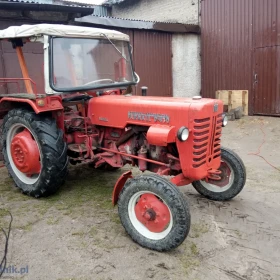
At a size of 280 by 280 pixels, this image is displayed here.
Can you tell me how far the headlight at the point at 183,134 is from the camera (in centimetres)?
281

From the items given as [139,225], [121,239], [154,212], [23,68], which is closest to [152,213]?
[154,212]

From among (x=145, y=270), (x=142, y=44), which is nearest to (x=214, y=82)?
(x=142, y=44)

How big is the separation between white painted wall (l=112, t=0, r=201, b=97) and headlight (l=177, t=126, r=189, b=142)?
711 centimetres

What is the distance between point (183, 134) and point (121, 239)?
1.19 m

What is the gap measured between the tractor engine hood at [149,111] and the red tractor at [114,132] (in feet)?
0.03

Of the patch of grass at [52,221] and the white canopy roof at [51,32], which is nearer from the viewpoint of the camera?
the patch of grass at [52,221]

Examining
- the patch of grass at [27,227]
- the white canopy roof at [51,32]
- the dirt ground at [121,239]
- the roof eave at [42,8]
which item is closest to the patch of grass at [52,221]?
the dirt ground at [121,239]

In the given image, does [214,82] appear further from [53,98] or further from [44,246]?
Result: [44,246]

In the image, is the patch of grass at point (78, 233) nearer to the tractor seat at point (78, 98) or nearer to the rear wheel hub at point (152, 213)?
the rear wheel hub at point (152, 213)

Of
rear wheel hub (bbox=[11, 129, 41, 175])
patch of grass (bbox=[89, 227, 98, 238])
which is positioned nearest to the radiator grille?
patch of grass (bbox=[89, 227, 98, 238])

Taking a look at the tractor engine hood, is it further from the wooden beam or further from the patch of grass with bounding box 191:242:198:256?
the patch of grass with bounding box 191:242:198:256

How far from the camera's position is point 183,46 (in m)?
9.64

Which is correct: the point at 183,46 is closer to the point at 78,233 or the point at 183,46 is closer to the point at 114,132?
the point at 114,132

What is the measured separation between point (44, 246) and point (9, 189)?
1741mm
